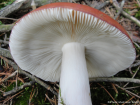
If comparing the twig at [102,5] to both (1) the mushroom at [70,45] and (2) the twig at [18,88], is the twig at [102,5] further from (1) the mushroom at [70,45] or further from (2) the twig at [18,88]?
(2) the twig at [18,88]

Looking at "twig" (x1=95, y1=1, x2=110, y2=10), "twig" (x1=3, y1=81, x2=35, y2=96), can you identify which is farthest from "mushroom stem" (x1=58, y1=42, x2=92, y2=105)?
"twig" (x1=95, y1=1, x2=110, y2=10)

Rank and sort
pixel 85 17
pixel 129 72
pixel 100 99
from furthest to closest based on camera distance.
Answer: pixel 129 72 → pixel 100 99 → pixel 85 17

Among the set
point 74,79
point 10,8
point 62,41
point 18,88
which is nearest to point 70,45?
point 62,41

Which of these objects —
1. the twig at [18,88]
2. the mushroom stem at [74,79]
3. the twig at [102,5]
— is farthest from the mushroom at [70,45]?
the twig at [102,5]

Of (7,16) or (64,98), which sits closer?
(64,98)

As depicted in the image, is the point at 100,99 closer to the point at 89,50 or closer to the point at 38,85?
the point at 89,50

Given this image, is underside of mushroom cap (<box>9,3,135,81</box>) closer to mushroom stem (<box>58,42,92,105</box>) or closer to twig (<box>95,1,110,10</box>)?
mushroom stem (<box>58,42,92,105</box>)

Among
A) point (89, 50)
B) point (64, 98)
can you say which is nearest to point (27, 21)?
point (64, 98)

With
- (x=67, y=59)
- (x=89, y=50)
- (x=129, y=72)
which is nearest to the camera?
(x=67, y=59)
